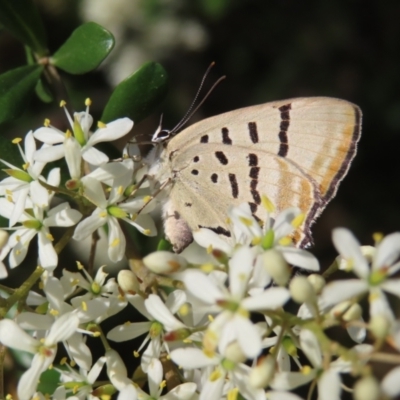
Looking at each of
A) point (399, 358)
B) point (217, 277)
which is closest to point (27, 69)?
point (217, 277)

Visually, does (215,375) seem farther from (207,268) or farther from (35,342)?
(35,342)

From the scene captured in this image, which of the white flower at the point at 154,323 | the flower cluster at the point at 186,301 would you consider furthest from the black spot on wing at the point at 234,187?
the white flower at the point at 154,323

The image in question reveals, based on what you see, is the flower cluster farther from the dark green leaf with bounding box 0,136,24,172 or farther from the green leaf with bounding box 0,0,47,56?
the green leaf with bounding box 0,0,47,56

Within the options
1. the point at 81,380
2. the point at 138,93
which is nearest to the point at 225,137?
the point at 138,93

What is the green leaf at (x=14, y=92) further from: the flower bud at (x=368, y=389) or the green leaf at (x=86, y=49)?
the flower bud at (x=368, y=389)

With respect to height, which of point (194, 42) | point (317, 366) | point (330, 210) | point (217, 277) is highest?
point (217, 277)

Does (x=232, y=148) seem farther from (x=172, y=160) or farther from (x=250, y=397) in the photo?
(x=250, y=397)
